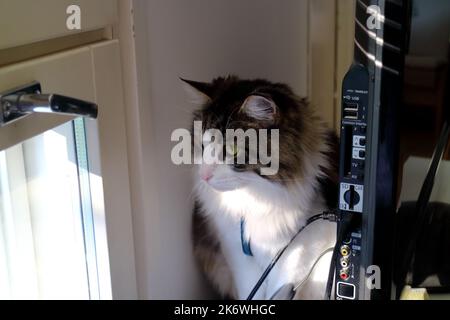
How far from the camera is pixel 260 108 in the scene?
2.86 ft

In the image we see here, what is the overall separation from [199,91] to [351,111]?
0.32m

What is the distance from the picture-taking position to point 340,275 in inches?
29.6

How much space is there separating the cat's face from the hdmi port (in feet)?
0.66

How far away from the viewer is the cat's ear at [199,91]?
927 millimetres

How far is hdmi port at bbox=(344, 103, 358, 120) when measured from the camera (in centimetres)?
68

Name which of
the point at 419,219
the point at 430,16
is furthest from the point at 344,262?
the point at 430,16

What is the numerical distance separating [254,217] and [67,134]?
349 millimetres

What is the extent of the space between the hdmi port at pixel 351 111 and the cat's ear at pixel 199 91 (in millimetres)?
306

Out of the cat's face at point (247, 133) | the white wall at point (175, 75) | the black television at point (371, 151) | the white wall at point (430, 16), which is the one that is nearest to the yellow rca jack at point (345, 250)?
the black television at point (371, 151)

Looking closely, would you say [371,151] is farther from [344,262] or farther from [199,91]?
[199,91]

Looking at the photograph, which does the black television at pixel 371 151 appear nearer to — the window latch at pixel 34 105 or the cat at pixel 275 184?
Answer: the cat at pixel 275 184

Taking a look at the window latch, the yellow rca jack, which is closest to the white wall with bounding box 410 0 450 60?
the yellow rca jack

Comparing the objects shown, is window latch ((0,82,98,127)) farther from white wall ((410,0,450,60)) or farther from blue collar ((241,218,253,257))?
white wall ((410,0,450,60))

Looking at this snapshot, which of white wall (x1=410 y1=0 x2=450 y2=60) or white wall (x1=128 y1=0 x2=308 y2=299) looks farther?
white wall (x1=410 y1=0 x2=450 y2=60)
